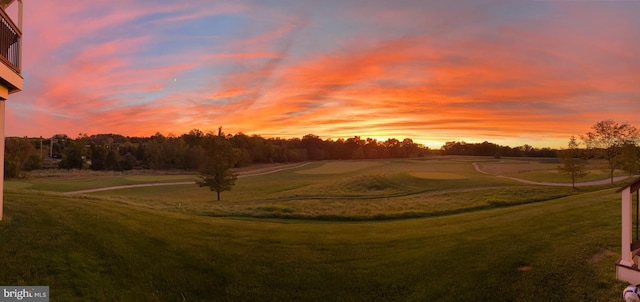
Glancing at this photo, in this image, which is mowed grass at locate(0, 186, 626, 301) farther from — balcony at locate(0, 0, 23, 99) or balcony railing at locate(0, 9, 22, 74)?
balcony railing at locate(0, 9, 22, 74)

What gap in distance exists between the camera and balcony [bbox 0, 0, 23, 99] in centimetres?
960

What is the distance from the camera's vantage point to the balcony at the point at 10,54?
9598 millimetres

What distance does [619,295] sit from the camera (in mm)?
6891

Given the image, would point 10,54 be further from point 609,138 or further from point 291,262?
point 609,138

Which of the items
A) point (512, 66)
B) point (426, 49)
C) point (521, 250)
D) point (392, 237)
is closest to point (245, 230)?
point (392, 237)

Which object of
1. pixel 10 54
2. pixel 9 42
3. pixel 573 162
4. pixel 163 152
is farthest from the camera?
pixel 163 152

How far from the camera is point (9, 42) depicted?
10.3 m

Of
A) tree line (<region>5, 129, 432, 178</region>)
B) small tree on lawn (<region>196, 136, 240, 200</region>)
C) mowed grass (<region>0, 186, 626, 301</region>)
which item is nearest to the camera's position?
mowed grass (<region>0, 186, 626, 301</region>)

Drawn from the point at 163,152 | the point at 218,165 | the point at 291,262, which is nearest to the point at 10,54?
the point at 291,262

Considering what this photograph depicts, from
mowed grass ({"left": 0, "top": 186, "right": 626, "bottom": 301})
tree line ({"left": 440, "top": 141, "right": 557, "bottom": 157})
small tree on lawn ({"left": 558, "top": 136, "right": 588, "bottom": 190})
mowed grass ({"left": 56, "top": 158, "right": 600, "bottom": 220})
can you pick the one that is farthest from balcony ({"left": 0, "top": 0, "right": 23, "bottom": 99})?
tree line ({"left": 440, "top": 141, "right": 557, "bottom": 157})

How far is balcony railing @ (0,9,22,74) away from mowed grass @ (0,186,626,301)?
4800 mm

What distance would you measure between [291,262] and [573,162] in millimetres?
40627

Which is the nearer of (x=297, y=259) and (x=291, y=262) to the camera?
(x=291, y=262)

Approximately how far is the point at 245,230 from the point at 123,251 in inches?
186
